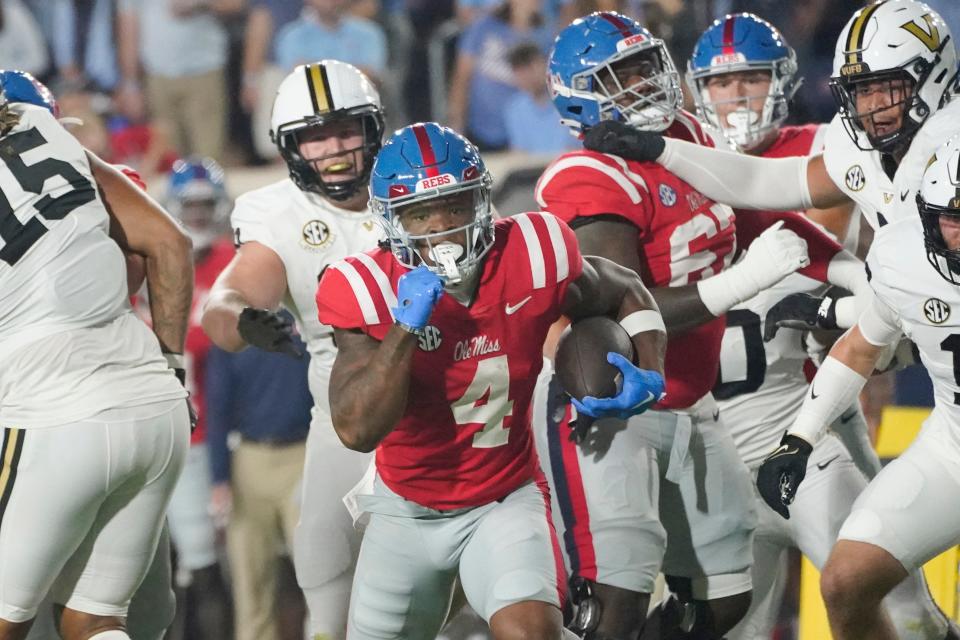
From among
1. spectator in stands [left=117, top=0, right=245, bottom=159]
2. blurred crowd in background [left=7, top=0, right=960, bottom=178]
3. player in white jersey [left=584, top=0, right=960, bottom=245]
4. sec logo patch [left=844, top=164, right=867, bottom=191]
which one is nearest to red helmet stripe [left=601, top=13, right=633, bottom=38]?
player in white jersey [left=584, top=0, right=960, bottom=245]

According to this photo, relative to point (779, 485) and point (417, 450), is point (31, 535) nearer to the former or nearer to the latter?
point (417, 450)

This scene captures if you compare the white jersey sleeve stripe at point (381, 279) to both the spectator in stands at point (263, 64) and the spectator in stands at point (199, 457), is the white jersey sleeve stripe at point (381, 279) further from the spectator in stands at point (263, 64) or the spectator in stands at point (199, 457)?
the spectator in stands at point (263, 64)

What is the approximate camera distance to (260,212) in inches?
173

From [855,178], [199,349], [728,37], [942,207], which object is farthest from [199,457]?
[942,207]

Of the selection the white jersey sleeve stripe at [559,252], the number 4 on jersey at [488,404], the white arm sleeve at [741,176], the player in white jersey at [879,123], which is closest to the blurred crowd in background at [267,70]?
the white arm sleeve at [741,176]

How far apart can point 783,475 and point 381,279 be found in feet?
3.85

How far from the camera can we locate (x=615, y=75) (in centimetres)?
409

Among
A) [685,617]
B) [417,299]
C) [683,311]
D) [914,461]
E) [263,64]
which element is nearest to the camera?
[417,299]

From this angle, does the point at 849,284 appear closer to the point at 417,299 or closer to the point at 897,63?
the point at 897,63

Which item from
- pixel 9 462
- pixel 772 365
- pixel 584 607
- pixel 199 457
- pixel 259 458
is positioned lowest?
pixel 199 457

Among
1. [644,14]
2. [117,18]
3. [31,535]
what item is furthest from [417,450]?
[117,18]

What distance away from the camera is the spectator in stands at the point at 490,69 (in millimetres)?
7371

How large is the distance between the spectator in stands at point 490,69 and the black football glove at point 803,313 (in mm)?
3455

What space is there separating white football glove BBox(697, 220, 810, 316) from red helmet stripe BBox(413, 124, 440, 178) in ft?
2.90
